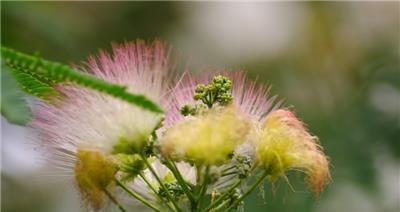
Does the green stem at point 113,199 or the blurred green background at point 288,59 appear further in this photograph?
the blurred green background at point 288,59

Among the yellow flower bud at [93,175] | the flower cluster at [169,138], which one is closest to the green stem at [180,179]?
the flower cluster at [169,138]

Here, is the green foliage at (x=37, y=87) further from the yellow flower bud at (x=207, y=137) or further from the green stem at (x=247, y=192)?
the green stem at (x=247, y=192)

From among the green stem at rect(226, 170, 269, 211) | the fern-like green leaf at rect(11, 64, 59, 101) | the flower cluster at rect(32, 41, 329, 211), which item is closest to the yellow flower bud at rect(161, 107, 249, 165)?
the flower cluster at rect(32, 41, 329, 211)

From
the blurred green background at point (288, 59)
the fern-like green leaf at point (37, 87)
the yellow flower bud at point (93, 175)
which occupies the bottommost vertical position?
the blurred green background at point (288, 59)

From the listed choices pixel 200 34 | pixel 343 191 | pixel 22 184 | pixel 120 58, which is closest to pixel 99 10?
pixel 200 34

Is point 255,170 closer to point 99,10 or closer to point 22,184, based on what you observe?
point 22,184

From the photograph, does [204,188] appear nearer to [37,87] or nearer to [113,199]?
[113,199]

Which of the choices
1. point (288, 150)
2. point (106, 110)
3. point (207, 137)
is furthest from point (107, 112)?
point (288, 150)

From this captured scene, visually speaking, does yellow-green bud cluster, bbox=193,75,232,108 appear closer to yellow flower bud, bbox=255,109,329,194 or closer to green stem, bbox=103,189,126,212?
yellow flower bud, bbox=255,109,329,194
